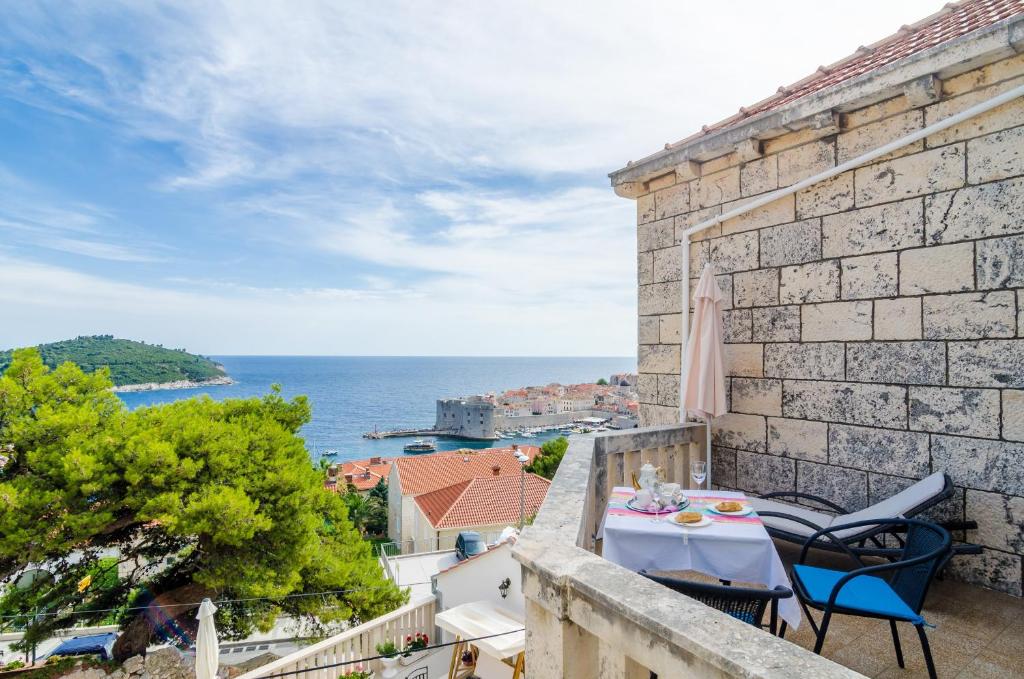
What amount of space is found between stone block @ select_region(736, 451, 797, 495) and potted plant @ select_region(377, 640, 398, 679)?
6.25 meters

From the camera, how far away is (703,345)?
157 inches

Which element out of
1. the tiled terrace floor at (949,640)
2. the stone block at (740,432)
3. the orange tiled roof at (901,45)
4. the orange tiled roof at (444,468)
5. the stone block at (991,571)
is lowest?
the orange tiled roof at (444,468)

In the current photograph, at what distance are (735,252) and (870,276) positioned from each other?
1.01m

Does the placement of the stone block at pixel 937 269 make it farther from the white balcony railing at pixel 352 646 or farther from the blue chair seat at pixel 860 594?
the white balcony railing at pixel 352 646

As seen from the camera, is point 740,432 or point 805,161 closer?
point 805,161

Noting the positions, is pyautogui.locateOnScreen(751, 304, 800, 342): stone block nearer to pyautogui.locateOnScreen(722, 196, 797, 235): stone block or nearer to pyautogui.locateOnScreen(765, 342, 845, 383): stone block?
pyautogui.locateOnScreen(765, 342, 845, 383): stone block

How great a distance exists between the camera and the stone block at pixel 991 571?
2.85 m

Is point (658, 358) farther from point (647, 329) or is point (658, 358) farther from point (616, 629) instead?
point (616, 629)

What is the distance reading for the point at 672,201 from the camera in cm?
473

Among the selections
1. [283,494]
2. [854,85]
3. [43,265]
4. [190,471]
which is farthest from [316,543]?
[43,265]

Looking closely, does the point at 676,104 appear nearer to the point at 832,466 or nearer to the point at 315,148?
the point at 832,466

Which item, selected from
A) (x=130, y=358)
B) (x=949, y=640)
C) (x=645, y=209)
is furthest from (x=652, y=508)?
(x=130, y=358)

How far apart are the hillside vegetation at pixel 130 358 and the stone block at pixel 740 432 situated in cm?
4893

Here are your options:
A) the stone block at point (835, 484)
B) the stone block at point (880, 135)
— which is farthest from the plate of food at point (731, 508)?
the stone block at point (880, 135)
